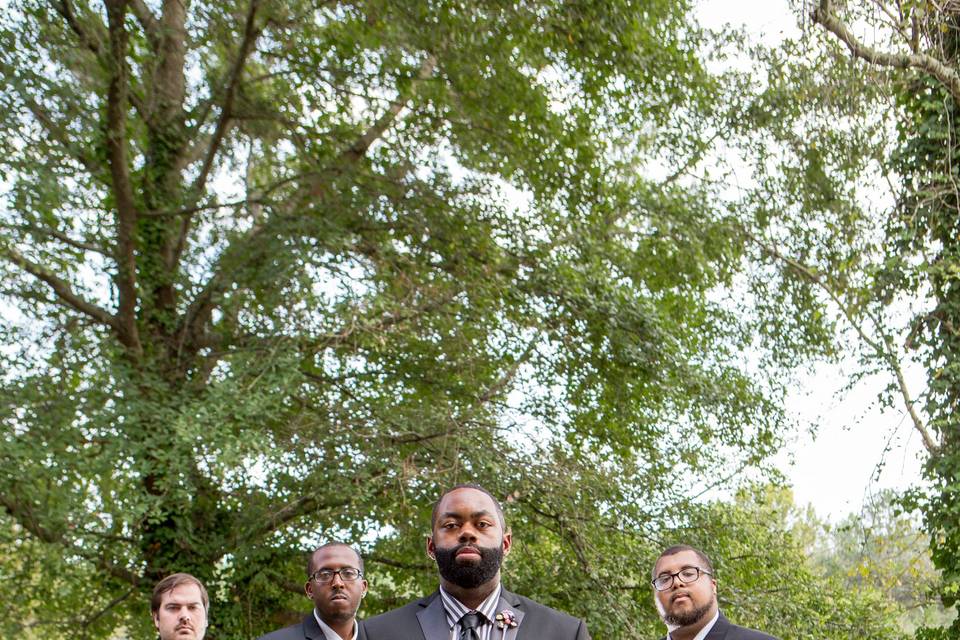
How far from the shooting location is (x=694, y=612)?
4.08m

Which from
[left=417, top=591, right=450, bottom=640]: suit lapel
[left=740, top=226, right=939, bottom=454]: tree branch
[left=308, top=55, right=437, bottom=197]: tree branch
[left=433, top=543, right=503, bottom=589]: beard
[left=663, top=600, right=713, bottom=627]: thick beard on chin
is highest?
[left=308, top=55, right=437, bottom=197]: tree branch

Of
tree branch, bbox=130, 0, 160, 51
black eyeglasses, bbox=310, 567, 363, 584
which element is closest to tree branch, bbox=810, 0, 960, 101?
tree branch, bbox=130, 0, 160, 51

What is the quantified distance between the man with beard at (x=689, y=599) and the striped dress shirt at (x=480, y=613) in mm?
811

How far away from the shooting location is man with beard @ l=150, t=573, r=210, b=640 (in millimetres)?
4348

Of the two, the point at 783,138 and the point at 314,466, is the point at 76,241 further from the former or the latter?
the point at 783,138

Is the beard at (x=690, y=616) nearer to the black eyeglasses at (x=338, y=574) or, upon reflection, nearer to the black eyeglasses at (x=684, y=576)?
the black eyeglasses at (x=684, y=576)

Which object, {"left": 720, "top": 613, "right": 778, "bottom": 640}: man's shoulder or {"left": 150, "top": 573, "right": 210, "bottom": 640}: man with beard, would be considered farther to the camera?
{"left": 150, "top": 573, "right": 210, "bottom": 640}: man with beard

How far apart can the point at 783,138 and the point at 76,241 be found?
323 inches

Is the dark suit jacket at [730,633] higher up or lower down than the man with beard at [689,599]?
lower down

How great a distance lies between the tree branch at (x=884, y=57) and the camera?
1162cm

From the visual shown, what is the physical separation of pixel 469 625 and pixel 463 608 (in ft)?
0.18

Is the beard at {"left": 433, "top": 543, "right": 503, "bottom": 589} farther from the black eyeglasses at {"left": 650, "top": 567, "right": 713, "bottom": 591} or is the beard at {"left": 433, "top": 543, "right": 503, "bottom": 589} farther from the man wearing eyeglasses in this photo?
the man wearing eyeglasses

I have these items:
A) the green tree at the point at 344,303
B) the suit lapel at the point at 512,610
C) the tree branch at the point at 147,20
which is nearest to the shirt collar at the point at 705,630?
the suit lapel at the point at 512,610

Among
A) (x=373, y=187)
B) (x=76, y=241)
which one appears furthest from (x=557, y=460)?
(x=76, y=241)
